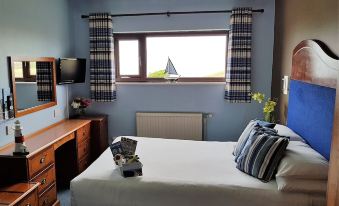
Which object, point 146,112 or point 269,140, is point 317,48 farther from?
point 146,112

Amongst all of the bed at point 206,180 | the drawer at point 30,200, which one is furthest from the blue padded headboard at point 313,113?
the drawer at point 30,200

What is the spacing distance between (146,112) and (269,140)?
2.30 m

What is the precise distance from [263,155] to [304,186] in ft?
1.20

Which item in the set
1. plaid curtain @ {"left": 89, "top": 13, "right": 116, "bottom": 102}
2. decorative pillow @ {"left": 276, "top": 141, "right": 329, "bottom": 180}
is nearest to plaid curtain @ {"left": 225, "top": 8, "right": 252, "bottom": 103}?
plaid curtain @ {"left": 89, "top": 13, "right": 116, "bottom": 102}

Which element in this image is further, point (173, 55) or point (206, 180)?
point (173, 55)

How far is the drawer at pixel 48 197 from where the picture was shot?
261cm

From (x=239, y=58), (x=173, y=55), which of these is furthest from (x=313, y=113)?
(x=173, y=55)

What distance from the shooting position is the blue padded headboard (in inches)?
84.5

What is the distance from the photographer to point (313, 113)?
2.43 m

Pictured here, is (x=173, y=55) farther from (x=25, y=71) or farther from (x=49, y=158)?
(x=49, y=158)

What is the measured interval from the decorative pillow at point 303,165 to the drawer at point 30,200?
190cm

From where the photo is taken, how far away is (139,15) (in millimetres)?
4105

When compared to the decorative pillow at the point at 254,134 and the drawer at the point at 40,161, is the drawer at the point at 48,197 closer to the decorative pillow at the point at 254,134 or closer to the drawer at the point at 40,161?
Result: the drawer at the point at 40,161

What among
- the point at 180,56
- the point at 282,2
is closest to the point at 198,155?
the point at 180,56
